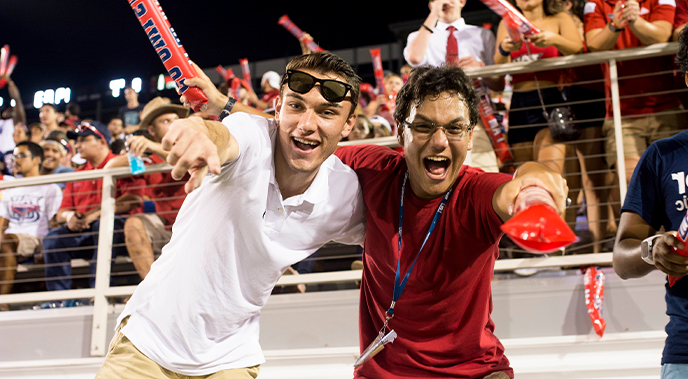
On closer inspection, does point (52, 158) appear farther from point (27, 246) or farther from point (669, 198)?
point (669, 198)

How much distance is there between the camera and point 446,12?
4016 millimetres

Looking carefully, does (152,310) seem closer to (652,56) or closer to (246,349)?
(246,349)

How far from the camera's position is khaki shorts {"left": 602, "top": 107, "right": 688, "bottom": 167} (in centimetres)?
325

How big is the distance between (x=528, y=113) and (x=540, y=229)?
256cm

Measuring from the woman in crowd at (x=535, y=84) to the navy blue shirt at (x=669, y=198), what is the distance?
3.98 ft

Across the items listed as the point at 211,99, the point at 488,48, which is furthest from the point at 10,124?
the point at 488,48

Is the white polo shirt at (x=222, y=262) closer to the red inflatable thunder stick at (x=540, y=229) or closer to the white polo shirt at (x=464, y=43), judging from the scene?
the red inflatable thunder stick at (x=540, y=229)

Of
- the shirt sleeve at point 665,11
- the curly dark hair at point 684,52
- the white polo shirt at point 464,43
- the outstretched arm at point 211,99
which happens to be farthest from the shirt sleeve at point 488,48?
the outstretched arm at point 211,99

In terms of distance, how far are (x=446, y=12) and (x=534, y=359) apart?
243 centimetres

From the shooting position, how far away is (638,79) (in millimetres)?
3340

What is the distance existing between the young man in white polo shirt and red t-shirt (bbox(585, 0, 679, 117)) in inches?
83.8

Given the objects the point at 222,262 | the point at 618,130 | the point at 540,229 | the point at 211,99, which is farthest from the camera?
the point at 618,130

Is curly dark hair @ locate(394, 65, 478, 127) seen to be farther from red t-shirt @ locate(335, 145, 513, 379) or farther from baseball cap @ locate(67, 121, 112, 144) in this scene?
baseball cap @ locate(67, 121, 112, 144)

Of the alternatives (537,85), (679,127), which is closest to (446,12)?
(537,85)
